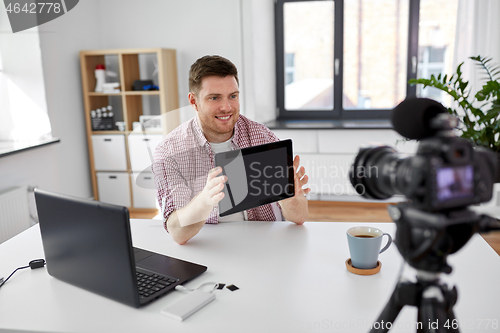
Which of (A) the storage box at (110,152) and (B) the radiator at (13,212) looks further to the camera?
(A) the storage box at (110,152)

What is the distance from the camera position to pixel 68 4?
11.9 feet

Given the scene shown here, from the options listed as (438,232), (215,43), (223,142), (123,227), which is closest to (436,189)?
(438,232)

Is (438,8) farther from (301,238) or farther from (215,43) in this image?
(301,238)

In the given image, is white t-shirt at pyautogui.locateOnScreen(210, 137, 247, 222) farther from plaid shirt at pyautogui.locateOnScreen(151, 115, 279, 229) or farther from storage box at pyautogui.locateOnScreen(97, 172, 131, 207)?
storage box at pyautogui.locateOnScreen(97, 172, 131, 207)

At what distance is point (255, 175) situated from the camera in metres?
1.27

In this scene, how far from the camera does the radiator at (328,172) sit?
148 inches

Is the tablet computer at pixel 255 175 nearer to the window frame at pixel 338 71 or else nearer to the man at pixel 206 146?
the man at pixel 206 146

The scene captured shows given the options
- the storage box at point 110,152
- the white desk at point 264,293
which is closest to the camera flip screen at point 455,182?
the white desk at point 264,293

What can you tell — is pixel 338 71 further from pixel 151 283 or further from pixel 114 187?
pixel 151 283

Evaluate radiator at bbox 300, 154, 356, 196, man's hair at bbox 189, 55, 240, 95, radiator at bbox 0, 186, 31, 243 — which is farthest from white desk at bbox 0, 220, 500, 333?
radiator at bbox 300, 154, 356, 196

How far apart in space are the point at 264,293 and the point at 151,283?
28 cm

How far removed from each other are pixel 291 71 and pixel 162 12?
1.35 metres

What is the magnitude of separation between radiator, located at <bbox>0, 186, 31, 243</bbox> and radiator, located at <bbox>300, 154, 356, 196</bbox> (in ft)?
7.25

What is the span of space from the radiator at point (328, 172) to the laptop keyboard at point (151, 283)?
2.80 meters
